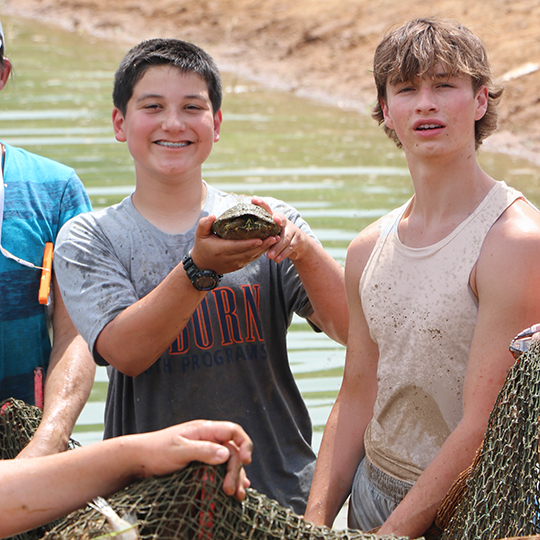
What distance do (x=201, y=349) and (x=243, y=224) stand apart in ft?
1.97

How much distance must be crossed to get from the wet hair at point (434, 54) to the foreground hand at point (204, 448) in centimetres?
135

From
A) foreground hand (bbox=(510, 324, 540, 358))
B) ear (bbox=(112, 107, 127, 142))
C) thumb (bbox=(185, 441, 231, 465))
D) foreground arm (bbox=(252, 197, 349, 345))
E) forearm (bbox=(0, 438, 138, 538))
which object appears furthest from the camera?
ear (bbox=(112, 107, 127, 142))

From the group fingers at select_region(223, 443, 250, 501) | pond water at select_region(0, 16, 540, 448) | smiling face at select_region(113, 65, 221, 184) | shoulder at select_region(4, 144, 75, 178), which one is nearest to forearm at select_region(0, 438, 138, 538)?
fingers at select_region(223, 443, 250, 501)

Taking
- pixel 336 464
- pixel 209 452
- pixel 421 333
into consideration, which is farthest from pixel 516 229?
pixel 209 452

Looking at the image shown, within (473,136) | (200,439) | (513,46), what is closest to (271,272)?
(473,136)

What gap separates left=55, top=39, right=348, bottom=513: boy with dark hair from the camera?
3029 mm

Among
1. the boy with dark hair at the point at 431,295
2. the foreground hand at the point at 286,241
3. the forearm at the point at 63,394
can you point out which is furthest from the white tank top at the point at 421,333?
the forearm at the point at 63,394

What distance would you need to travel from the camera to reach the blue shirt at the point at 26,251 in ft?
11.1

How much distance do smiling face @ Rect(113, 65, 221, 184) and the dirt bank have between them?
7.80 m

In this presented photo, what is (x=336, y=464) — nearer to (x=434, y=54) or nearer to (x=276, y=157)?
(x=434, y=54)

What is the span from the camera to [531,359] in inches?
89.7

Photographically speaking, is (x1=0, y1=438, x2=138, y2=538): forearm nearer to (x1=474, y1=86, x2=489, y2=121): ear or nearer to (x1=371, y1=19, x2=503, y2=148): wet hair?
(x1=371, y1=19, x2=503, y2=148): wet hair

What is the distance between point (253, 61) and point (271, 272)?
13.1m

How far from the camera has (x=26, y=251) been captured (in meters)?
3.40
